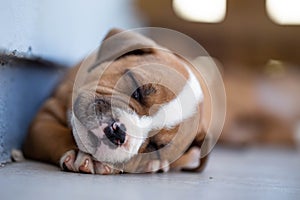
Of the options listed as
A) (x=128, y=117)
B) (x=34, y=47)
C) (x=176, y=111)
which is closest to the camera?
(x=128, y=117)

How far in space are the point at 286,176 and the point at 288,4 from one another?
2.06 meters

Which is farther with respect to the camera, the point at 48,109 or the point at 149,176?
the point at 48,109

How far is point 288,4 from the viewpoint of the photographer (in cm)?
352

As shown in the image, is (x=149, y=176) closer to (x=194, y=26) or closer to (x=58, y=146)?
(x=58, y=146)

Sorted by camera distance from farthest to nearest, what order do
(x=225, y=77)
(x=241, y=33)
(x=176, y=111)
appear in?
1. (x=241, y=33)
2. (x=225, y=77)
3. (x=176, y=111)

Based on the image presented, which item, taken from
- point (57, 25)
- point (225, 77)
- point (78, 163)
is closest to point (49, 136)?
point (78, 163)

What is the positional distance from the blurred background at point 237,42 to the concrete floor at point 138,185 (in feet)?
2.47

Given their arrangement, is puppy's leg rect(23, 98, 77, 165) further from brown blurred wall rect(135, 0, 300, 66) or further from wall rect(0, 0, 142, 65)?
brown blurred wall rect(135, 0, 300, 66)

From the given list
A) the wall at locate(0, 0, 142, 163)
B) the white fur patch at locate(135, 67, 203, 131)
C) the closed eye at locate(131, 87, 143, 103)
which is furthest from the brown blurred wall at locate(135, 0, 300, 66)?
the closed eye at locate(131, 87, 143, 103)

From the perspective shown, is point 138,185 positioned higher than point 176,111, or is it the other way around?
point 176,111

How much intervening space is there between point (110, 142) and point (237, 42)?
9.70 feet

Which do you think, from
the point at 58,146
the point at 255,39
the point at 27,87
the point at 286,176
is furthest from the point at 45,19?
the point at 255,39

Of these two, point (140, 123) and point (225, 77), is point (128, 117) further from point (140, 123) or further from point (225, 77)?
point (225, 77)

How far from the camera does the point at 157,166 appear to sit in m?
1.54
